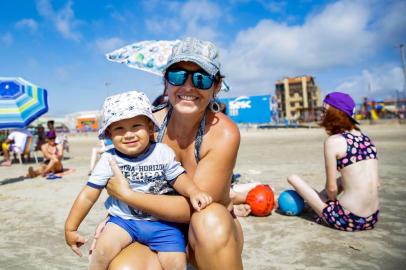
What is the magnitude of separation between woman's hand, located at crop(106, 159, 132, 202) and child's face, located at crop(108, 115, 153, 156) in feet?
0.44

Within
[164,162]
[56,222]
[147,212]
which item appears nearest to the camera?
[147,212]

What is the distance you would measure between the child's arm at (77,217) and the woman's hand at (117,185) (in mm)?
157

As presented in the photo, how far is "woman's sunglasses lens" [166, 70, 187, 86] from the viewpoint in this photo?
2.30 meters

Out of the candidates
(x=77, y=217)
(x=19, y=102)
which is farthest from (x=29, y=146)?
(x=77, y=217)

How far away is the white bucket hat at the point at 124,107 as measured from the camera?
88.7 inches

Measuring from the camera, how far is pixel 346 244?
3.50m

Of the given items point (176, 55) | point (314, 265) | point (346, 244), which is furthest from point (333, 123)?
point (176, 55)

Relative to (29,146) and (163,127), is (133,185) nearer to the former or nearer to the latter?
(163,127)

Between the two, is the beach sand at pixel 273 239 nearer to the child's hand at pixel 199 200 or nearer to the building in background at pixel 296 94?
the child's hand at pixel 199 200

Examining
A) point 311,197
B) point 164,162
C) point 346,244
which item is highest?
point 164,162

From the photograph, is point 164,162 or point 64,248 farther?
point 64,248

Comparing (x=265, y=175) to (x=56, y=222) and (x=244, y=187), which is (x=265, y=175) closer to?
(x=244, y=187)

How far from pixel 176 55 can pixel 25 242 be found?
10.5 feet

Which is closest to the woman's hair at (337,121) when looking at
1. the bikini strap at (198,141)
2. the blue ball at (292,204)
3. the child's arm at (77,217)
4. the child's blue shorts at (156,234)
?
the blue ball at (292,204)
